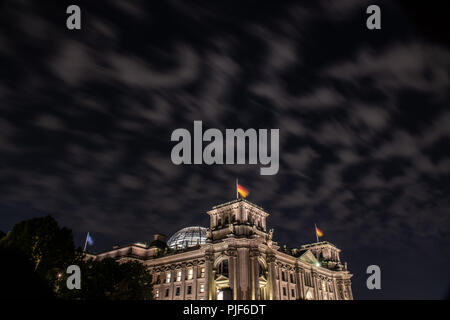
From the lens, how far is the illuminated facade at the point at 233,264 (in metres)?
69.1

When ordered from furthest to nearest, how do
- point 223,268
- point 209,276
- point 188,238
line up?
point 188,238 → point 223,268 → point 209,276

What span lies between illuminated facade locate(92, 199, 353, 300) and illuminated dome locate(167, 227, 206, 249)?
152cm

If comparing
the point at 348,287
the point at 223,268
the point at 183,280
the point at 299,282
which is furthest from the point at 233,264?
the point at 348,287

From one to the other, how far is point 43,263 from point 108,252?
46.8 metres

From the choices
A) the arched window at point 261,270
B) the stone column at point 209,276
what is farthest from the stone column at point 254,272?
the stone column at point 209,276

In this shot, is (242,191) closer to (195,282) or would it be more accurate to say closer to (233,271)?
(233,271)

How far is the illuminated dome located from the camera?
328ft

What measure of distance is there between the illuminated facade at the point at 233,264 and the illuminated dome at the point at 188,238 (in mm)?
1521

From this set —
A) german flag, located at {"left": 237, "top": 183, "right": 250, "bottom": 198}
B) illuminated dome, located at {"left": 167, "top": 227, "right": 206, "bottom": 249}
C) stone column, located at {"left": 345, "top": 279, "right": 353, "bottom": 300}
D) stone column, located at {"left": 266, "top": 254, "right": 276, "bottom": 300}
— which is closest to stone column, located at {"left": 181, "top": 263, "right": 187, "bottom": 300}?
illuminated dome, located at {"left": 167, "top": 227, "right": 206, "bottom": 249}

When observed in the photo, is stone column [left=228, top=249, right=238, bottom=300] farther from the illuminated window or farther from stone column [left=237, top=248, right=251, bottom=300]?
the illuminated window

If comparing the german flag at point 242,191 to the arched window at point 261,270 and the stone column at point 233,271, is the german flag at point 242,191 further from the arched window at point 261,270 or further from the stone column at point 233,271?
the arched window at point 261,270

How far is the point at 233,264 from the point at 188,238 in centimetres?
3647

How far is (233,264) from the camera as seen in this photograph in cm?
6900
